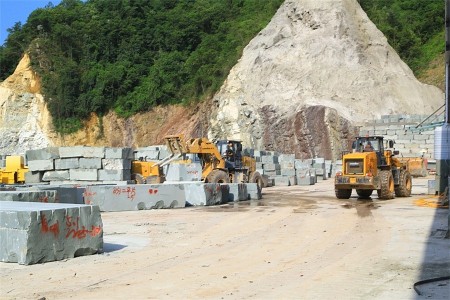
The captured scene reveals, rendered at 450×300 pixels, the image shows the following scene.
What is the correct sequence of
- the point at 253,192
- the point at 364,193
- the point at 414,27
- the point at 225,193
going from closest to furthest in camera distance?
the point at 225,193
the point at 364,193
the point at 253,192
the point at 414,27

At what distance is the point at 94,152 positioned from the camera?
79.0 ft

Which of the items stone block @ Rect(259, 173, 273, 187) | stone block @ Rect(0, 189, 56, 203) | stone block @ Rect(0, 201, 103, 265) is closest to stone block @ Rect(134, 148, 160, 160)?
stone block @ Rect(259, 173, 273, 187)

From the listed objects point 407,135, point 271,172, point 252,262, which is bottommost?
point 252,262

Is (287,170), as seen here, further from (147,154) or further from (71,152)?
(71,152)

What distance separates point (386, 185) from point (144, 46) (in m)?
44.8

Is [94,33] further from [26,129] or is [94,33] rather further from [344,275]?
[344,275]

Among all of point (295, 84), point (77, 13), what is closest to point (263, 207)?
point (295, 84)

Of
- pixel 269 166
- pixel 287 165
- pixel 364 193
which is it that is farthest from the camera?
pixel 287 165

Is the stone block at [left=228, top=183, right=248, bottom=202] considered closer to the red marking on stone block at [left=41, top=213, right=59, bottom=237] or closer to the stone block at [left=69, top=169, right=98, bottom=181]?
the stone block at [left=69, top=169, right=98, bottom=181]

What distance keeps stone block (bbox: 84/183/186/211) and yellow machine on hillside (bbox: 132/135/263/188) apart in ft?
16.1

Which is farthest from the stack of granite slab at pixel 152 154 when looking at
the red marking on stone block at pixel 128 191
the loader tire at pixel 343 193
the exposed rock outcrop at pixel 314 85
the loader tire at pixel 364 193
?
the red marking on stone block at pixel 128 191

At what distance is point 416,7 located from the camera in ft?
211

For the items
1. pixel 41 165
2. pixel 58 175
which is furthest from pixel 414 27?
pixel 41 165

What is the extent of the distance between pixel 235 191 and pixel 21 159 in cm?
Answer: 1152
